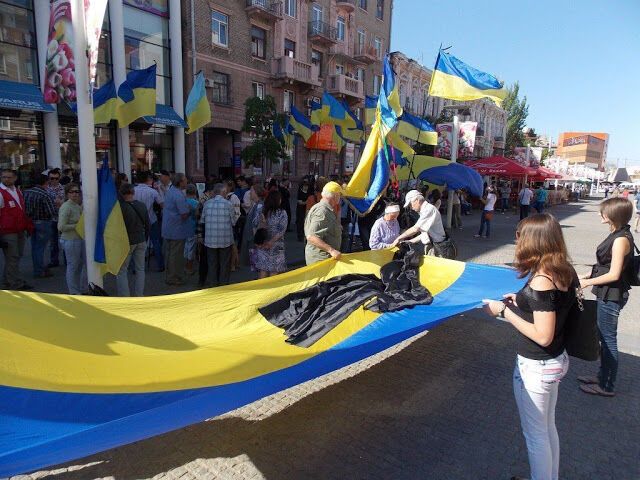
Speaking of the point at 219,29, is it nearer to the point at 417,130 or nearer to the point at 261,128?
the point at 261,128

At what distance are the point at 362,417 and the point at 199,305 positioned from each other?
1833 millimetres

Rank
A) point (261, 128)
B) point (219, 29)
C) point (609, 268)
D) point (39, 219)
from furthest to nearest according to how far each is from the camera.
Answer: point (219, 29) < point (261, 128) < point (39, 219) < point (609, 268)

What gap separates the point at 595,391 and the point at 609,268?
126 cm

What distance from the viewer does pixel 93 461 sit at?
3.10 m

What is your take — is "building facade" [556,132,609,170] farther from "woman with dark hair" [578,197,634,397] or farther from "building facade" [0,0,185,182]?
"woman with dark hair" [578,197,634,397]

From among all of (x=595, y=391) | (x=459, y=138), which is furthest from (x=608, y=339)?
(x=459, y=138)

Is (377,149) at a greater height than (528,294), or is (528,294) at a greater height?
(377,149)

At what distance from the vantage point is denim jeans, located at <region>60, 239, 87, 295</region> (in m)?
6.37

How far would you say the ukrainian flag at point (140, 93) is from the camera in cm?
980

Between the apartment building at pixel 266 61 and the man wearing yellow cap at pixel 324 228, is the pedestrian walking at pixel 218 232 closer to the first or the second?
the man wearing yellow cap at pixel 324 228

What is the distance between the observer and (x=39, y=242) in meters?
7.78

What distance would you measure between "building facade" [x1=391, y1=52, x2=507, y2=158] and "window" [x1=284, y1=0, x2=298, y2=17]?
21.1ft

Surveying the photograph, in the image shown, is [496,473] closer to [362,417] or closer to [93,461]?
[362,417]

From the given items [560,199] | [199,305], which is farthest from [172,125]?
[560,199]
